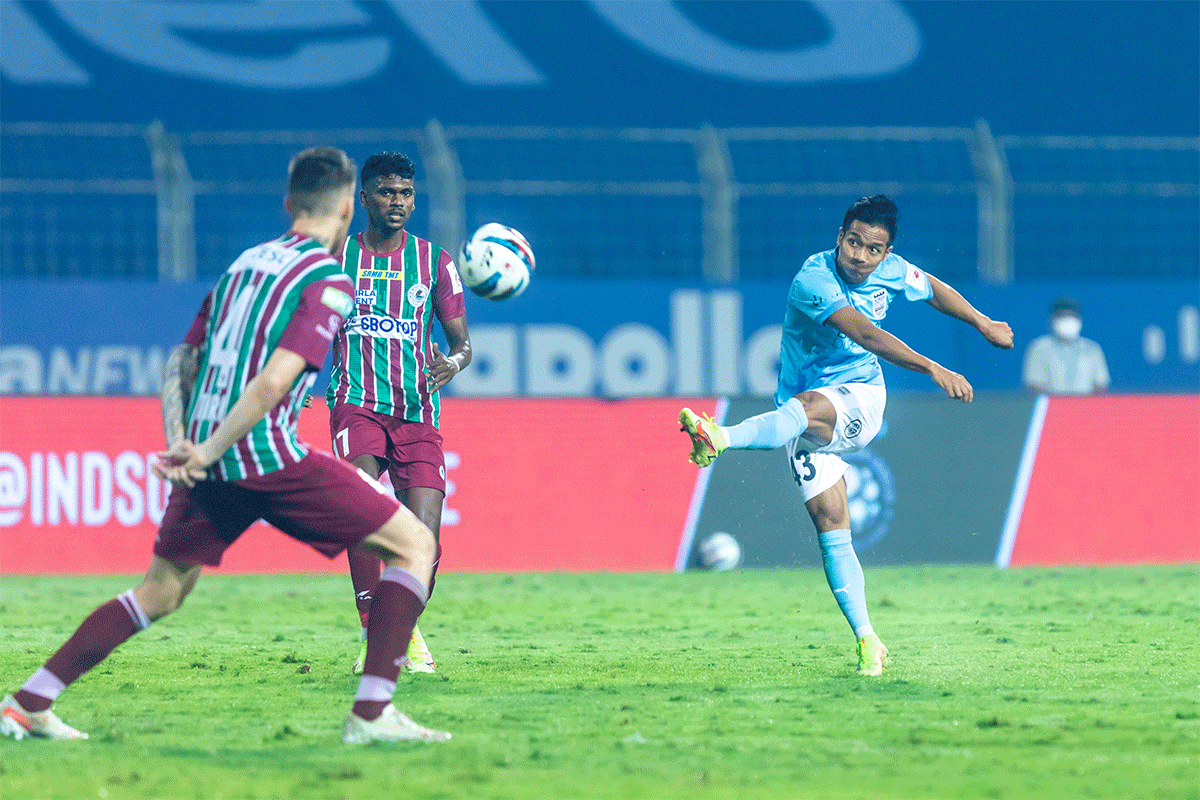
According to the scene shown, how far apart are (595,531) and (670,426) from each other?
94cm

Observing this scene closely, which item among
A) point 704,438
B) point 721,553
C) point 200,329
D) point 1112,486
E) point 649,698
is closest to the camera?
point 200,329

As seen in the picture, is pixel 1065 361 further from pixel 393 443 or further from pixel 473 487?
pixel 393 443

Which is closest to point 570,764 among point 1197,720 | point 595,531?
point 1197,720

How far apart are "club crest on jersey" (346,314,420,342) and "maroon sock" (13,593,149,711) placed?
1.99m

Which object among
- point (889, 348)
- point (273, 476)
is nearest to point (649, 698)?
point (889, 348)

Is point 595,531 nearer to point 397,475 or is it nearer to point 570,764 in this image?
point 397,475

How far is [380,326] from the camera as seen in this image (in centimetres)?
653

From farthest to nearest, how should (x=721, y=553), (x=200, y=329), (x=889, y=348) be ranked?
(x=721, y=553)
(x=889, y=348)
(x=200, y=329)

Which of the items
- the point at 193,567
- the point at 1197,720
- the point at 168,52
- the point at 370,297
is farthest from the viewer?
the point at 168,52

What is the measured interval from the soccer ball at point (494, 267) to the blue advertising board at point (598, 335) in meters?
7.55

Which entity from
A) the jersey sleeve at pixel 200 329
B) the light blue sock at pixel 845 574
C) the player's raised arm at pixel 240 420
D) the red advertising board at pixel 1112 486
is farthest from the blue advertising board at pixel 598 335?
the player's raised arm at pixel 240 420

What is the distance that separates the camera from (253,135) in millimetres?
14562

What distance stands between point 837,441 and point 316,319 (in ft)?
9.19

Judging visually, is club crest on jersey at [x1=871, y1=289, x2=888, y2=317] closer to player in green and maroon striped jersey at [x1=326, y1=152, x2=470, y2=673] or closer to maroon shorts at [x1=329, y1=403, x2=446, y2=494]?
player in green and maroon striped jersey at [x1=326, y1=152, x2=470, y2=673]
